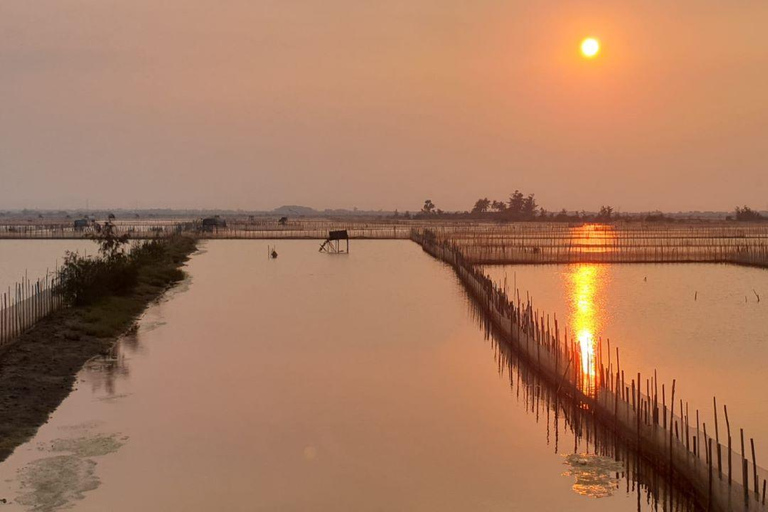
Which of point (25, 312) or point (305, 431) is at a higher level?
point (25, 312)

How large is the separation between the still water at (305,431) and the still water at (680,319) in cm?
272

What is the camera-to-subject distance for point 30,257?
43438 millimetres

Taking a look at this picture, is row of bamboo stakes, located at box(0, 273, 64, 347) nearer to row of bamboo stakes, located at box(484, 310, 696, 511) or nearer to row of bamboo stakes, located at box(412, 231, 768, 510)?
row of bamboo stakes, located at box(484, 310, 696, 511)

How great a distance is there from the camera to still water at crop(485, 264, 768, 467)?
537 inches

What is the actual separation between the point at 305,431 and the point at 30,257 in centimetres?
3635

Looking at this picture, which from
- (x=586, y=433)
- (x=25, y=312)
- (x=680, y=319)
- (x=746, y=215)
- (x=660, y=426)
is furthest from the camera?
(x=746, y=215)

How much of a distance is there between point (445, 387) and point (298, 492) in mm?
5343

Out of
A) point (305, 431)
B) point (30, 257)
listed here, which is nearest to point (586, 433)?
point (305, 431)

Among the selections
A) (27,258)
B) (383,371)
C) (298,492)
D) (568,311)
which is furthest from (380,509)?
(27,258)

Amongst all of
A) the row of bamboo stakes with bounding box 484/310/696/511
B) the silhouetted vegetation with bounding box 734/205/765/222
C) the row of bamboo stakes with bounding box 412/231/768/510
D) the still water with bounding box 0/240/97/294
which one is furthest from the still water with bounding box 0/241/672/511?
the silhouetted vegetation with bounding box 734/205/765/222

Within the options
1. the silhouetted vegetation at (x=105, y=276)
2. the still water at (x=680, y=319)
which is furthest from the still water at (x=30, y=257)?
the still water at (x=680, y=319)

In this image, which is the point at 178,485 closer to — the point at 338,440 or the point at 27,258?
the point at 338,440

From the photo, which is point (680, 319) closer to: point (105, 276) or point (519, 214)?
point (105, 276)

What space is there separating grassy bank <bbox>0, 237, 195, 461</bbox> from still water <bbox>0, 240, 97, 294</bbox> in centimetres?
688
